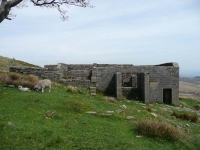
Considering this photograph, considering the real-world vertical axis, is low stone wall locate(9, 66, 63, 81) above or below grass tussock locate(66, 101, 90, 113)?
above

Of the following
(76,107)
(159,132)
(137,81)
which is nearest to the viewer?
(159,132)

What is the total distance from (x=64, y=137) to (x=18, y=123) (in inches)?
74.4

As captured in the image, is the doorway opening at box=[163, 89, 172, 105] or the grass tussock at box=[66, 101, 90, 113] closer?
the grass tussock at box=[66, 101, 90, 113]

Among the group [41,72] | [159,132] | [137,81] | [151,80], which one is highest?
[41,72]

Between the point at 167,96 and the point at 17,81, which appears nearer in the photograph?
the point at 17,81

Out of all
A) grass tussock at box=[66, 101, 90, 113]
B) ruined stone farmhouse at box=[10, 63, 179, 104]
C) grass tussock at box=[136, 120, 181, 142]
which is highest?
ruined stone farmhouse at box=[10, 63, 179, 104]

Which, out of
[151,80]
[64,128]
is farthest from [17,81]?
[151,80]

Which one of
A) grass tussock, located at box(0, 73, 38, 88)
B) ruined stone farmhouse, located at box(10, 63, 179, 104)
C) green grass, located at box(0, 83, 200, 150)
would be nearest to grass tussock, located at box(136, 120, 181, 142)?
green grass, located at box(0, 83, 200, 150)

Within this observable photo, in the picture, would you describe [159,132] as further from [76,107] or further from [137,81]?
[137,81]

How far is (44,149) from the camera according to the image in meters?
6.20

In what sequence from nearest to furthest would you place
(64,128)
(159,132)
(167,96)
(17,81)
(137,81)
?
1. (64,128)
2. (159,132)
3. (17,81)
4. (167,96)
5. (137,81)

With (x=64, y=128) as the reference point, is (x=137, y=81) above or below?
above

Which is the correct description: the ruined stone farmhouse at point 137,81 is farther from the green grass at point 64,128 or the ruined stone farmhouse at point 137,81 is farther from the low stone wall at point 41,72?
the green grass at point 64,128

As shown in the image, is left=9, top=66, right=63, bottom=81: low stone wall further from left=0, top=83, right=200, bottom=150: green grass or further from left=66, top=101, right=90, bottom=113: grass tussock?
left=66, top=101, right=90, bottom=113: grass tussock
